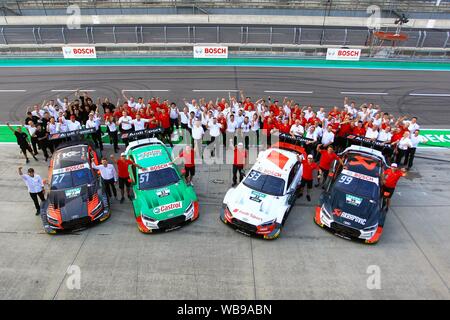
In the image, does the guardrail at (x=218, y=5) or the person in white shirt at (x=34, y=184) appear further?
the guardrail at (x=218, y=5)

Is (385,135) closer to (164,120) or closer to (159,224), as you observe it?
(164,120)

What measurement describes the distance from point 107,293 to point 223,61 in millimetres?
20876

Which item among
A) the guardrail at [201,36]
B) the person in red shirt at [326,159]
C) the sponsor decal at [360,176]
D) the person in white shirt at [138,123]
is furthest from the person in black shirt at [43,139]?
the guardrail at [201,36]

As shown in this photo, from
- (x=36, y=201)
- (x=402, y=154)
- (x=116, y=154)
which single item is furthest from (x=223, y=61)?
(x=36, y=201)

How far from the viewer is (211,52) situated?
972 inches

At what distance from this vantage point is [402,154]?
11609mm

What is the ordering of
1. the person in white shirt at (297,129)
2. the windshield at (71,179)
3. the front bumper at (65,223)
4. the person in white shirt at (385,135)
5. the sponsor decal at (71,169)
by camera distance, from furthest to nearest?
the person in white shirt at (297,129), the person in white shirt at (385,135), the sponsor decal at (71,169), the windshield at (71,179), the front bumper at (65,223)

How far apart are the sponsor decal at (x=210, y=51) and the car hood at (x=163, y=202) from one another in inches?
697

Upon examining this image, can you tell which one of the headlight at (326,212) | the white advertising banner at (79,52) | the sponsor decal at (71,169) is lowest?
the headlight at (326,212)

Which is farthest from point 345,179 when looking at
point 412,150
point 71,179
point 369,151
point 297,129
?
point 71,179

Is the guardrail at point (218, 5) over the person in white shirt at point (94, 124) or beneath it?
over

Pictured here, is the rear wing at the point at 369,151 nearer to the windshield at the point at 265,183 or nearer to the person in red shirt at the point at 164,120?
the windshield at the point at 265,183

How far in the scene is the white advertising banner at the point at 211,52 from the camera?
24.4 m
